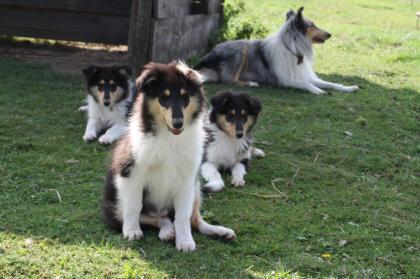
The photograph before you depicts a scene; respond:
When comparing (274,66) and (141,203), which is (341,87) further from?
(141,203)

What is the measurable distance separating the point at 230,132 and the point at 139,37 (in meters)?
3.03

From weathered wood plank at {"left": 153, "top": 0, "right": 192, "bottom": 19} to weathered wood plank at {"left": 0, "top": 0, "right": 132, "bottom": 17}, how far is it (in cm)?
99

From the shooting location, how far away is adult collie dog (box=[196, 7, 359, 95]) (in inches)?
385

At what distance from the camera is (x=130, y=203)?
4.06 meters

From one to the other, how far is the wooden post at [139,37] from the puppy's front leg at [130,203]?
14.6 ft

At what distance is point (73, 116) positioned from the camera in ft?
24.1

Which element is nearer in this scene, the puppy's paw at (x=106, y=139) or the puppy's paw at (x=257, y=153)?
the puppy's paw at (x=257, y=153)

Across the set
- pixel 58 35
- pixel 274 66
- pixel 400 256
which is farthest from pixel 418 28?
pixel 400 256

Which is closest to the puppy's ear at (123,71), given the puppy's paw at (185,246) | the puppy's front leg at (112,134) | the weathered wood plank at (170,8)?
the puppy's front leg at (112,134)

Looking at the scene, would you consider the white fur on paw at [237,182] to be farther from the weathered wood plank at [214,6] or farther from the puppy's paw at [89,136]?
the weathered wood plank at [214,6]

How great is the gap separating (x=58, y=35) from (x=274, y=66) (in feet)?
12.8

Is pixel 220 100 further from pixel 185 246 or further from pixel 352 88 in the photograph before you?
pixel 352 88

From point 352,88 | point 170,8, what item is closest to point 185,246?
point 170,8

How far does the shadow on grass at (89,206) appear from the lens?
3.97 m
